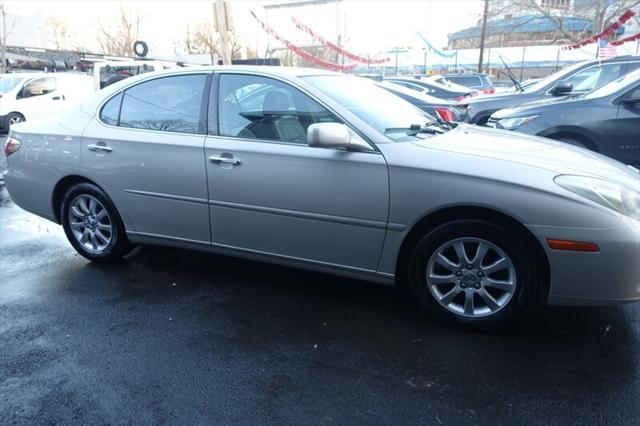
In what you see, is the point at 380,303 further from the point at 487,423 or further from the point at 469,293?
the point at 487,423

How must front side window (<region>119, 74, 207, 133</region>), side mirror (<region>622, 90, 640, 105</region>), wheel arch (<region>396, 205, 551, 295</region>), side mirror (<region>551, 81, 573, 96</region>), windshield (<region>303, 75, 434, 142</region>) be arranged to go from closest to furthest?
1. wheel arch (<region>396, 205, 551, 295</region>)
2. windshield (<region>303, 75, 434, 142</region>)
3. front side window (<region>119, 74, 207, 133</region>)
4. side mirror (<region>622, 90, 640, 105</region>)
5. side mirror (<region>551, 81, 573, 96</region>)

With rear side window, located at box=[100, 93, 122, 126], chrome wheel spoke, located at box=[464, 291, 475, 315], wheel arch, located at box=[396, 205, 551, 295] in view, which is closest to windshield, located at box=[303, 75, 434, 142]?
wheel arch, located at box=[396, 205, 551, 295]

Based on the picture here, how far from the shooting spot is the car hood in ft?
9.51

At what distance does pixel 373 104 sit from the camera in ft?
11.8

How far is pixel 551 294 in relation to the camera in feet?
9.04

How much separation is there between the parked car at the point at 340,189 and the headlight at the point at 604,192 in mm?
11

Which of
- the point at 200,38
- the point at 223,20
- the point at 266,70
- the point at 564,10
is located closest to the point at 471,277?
the point at 266,70

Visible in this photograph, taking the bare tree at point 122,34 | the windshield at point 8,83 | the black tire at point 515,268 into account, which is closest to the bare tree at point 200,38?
the bare tree at point 122,34

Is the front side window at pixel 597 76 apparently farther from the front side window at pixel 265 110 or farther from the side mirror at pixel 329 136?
the side mirror at pixel 329 136

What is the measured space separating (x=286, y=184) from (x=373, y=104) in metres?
0.93

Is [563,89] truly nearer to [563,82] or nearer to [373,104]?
[563,82]

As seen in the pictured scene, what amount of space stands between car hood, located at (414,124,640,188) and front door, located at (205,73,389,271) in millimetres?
516

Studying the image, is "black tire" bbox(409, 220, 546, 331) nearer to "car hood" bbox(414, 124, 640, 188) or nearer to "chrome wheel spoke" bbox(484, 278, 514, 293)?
"chrome wheel spoke" bbox(484, 278, 514, 293)

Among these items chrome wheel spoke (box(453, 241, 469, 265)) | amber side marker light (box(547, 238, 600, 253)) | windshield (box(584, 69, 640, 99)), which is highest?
windshield (box(584, 69, 640, 99))
